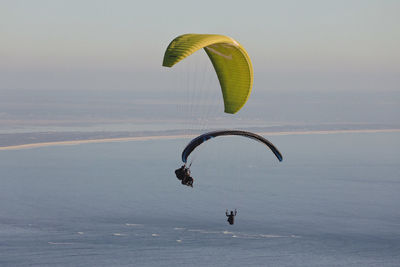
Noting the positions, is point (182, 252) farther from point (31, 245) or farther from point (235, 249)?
point (31, 245)

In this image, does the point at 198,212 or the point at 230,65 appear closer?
the point at 230,65

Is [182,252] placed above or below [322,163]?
below

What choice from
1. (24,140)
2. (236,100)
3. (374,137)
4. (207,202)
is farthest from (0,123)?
(236,100)

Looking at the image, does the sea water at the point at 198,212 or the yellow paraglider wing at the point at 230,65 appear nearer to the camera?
the yellow paraglider wing at the point at 230,65

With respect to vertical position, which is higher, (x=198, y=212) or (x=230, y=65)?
(x=230, y=65)

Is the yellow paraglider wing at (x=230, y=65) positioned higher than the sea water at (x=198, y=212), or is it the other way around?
the yellow paraglider wing at (x=230, y=65)
